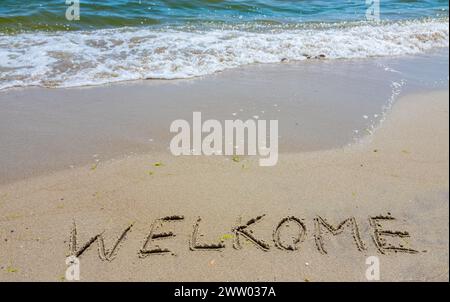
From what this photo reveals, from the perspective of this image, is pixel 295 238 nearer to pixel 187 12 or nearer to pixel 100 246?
pixel 100 246

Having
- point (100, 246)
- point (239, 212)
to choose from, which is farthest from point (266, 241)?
point (100, 246)

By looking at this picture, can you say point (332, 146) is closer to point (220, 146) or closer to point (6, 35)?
point (220, 146)

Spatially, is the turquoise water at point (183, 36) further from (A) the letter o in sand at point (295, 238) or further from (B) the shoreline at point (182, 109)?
(A) the letter o in sand at point (295, 238)

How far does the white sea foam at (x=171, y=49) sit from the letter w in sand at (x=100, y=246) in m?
3.32

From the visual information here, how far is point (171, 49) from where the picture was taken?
25.3ft

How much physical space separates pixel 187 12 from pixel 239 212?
8515 millimetres

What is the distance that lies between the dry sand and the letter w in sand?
0.02 meters

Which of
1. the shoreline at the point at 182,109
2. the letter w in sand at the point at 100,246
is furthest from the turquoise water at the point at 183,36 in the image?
the letter w in sand at the point at 100,246

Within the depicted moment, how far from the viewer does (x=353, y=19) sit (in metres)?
11.3

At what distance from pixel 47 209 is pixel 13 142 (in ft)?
4.21

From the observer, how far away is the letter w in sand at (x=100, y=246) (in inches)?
120

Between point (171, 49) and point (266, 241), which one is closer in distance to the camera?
point (266, 241)

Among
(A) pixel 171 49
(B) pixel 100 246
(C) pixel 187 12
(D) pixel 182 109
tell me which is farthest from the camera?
(C) pixel 187 12

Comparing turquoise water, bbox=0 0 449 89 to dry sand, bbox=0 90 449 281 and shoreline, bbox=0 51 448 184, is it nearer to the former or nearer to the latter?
shoreline, bbox=0 51 448 184
